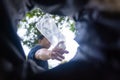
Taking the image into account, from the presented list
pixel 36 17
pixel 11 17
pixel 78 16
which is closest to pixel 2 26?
pixel 11 17

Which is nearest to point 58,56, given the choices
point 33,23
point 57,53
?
point 57,53

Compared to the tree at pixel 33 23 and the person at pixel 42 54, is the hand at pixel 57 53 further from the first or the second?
the tree at pixel 33 23

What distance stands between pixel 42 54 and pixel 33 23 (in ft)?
0.51

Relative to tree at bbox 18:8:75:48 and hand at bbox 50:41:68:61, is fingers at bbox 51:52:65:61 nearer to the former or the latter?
hand at bbox 50:41:68:61

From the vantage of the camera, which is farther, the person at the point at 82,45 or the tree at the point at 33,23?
the tree at the point at 33,23

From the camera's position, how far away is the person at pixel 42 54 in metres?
0.70

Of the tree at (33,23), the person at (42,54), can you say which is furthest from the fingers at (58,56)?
the tree at (33,23)

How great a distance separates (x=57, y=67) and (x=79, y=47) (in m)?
0.10

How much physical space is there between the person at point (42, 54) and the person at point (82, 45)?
0.03 m

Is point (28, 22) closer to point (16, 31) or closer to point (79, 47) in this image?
point (16, 31)

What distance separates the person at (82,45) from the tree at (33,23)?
0.04 metres

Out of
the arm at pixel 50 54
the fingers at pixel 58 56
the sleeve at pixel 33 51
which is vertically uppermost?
the sleeve at pixel 33 51

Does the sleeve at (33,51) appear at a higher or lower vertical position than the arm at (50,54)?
higher

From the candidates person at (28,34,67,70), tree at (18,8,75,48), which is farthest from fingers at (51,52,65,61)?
tree at (18,8,75,48)
